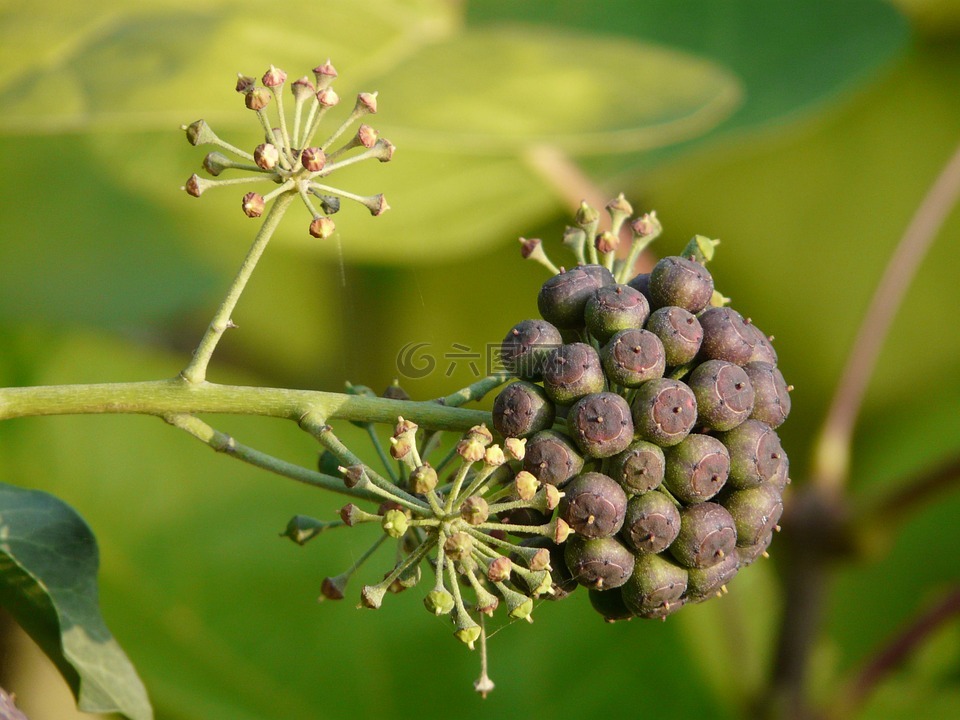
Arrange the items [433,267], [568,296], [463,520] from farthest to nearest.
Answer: [433,267]
[568,296]
[463,520]

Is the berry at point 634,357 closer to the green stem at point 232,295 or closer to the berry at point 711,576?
the berry at point 711,576

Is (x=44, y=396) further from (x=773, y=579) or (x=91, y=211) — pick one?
(x=773, y=579)

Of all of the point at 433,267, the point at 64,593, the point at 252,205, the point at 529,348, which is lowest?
the point at 64,593

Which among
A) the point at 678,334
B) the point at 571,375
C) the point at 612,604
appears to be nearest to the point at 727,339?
the point at 678,334

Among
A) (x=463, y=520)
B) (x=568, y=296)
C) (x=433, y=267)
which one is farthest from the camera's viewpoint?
(x=433, y=267)

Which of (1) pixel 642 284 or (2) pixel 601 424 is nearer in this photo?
(2) pixel 601 424

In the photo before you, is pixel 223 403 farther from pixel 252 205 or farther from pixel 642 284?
pixel 642 284

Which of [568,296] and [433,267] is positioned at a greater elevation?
[433,267]

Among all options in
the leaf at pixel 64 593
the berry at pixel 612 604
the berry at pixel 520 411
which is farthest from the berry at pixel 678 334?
the leaf at pixel 64 593
